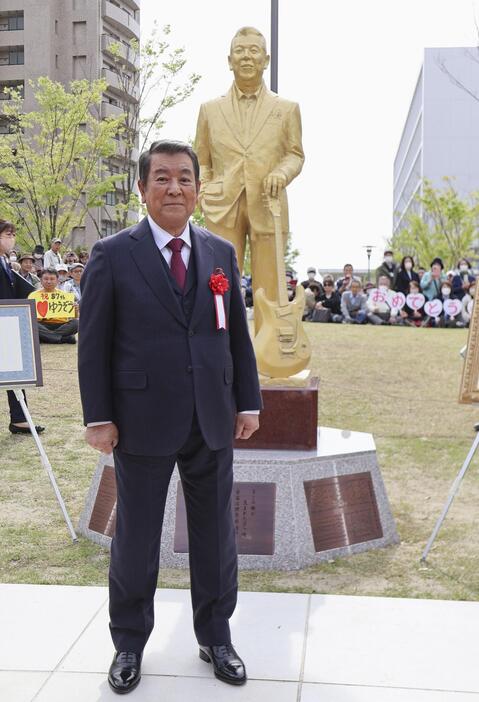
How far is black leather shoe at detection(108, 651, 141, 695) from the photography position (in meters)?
2.90

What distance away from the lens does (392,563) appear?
174 inches

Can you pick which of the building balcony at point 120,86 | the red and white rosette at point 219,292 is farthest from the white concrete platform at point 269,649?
the building balcony at point 120,86

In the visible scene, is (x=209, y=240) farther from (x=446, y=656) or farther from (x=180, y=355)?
(x=446, y=656)

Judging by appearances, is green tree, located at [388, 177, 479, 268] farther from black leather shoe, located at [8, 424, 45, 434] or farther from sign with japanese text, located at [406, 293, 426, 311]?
black leather shoe, located at [8, 424, 45, 434]

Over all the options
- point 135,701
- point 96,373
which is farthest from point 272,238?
point 135,701

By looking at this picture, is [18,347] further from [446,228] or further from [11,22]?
[11,22]

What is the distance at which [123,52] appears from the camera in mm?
26344

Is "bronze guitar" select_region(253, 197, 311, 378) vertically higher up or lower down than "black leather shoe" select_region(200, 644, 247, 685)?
higher up

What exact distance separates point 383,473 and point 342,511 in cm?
183

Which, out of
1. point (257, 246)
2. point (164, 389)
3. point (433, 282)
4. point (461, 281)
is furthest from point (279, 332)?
point (461, 281)

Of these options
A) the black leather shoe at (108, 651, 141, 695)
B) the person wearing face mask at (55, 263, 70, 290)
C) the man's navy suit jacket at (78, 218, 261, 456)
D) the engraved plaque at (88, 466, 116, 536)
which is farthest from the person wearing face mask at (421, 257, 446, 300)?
the black leather shoe at (108, 651, 141, 695)

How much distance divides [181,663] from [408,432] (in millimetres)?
4975

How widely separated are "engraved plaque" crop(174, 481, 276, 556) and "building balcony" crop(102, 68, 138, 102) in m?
22.5

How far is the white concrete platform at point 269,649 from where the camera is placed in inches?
115
